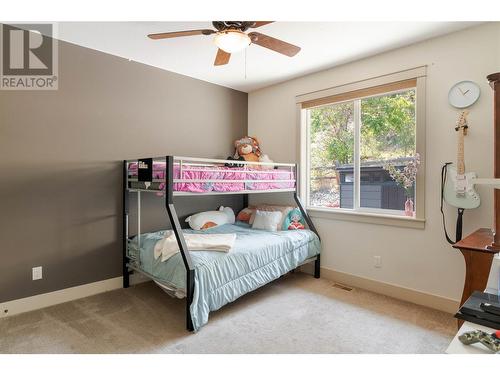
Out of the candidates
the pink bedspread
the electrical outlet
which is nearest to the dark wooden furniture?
the pink bedspread

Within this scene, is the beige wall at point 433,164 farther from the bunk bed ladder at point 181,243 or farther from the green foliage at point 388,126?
the bunk bed ladder at point 181,243

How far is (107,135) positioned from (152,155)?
1.66 feet

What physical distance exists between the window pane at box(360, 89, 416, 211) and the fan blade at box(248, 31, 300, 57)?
4.62 ft

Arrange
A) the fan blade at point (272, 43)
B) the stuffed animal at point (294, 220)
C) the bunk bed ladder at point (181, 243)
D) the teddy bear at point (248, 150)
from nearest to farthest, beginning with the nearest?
the fan blade at point (272, 43) < the bunk bed ladder at point (181, 243) < the stuffed animal at point (294, 220) < the teddy bear at point (248, 150)

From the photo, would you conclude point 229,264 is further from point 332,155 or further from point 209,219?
point 332,155

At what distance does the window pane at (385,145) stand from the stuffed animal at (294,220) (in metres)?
0.73

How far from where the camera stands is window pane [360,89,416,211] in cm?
285

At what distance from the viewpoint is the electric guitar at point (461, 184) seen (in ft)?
7.55

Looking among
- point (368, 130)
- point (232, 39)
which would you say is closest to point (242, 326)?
point (232, 39)

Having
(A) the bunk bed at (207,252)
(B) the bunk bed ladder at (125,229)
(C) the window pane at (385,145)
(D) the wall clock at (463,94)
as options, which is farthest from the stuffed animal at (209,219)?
(D) the wall clock at (463,94)

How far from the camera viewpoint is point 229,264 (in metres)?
2.38

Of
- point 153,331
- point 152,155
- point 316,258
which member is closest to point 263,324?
point 153,331

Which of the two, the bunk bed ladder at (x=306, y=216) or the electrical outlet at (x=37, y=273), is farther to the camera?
the bunk bed ladder at (x=306, y=216)

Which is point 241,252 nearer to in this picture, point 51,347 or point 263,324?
point 263,324
